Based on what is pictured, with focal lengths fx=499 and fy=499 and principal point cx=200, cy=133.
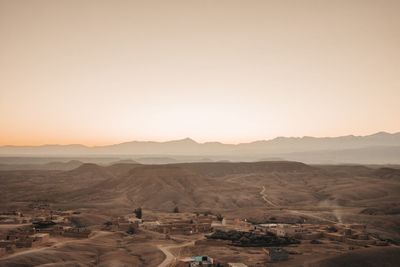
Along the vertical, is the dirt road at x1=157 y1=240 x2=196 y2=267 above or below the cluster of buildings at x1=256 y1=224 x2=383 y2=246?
below

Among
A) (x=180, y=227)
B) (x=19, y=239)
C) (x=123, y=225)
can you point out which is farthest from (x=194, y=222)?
(x=19, y=239)

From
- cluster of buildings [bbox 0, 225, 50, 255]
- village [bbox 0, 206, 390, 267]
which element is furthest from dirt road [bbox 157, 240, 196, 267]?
cluster of buildings [bbox 0, 225, 50, 255]

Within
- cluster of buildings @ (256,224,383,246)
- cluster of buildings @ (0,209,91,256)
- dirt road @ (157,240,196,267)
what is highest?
cluster of buildings @ (0,209,91,256)

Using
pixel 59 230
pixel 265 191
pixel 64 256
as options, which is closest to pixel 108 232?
pixel 59 230

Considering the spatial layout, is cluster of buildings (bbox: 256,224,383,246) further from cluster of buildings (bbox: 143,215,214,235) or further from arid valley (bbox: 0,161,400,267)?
cluster of buildings (bbox: 143,215,214,235)

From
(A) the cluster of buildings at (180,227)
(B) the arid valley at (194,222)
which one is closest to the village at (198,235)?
(A) the cluster of buildings at (180,227)

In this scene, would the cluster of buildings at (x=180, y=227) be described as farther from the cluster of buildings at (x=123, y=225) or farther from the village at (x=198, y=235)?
the cluster of buildings at (x=123, y=225)

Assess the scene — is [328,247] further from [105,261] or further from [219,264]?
[105,261]
